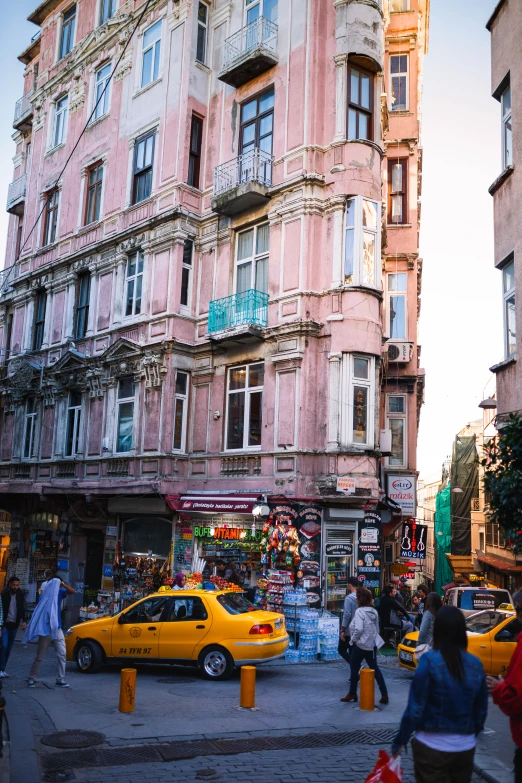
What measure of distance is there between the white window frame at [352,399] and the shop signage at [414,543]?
23.9 ft

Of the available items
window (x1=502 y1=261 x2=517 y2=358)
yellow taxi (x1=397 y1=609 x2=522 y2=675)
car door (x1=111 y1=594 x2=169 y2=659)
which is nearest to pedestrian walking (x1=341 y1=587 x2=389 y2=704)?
yellow taxi (x1=397 y1=609 x2=522 y2=675)

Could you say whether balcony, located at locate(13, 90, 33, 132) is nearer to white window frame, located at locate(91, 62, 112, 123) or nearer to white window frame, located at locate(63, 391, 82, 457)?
white window frame, located at locate(91, 62, 112, 123)

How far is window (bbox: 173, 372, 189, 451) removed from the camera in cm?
2194

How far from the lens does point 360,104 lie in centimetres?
2033

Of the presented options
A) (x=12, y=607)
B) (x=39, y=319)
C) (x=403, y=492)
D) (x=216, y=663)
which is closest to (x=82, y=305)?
(x=39, y=319)

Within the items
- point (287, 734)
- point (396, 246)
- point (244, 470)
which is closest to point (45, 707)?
point (287, 734)

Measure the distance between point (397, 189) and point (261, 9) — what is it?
9534 mm

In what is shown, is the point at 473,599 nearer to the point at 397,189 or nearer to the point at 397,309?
the point at 397,309

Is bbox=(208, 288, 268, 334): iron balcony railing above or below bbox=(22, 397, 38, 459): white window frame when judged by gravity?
above

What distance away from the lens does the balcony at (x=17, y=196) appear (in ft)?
111

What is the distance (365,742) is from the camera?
9094mm

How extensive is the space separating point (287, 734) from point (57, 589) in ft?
17.9

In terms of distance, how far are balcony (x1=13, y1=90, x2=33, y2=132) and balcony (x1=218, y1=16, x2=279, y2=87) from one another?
1407cm

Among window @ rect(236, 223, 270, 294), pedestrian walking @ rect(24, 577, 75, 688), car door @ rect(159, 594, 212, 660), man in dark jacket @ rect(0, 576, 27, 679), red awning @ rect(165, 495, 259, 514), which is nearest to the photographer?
pedestrian walking @ rect(24, 577, 75, 688)
